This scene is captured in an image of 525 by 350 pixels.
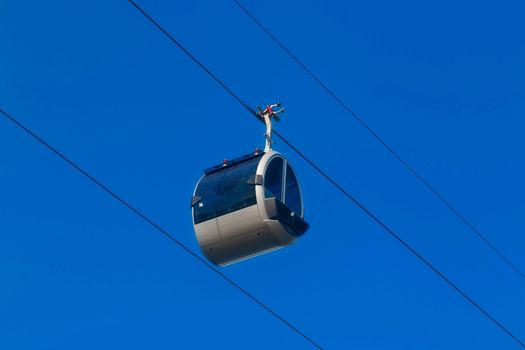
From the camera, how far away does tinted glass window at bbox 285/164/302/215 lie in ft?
84.8

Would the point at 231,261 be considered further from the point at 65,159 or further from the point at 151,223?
the point at 65,159

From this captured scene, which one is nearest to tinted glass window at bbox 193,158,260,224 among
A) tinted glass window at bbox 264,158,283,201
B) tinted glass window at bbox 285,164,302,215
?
tinted glass window at bbox 264,158,283,201

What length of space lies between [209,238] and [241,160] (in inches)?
74.9

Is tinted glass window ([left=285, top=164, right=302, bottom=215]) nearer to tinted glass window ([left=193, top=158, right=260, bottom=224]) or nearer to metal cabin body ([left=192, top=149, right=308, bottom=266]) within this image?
metal cabin body ([left=192, top=149, right=308, bottom=266])

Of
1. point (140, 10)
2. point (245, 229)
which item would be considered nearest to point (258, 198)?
point (245, 229)

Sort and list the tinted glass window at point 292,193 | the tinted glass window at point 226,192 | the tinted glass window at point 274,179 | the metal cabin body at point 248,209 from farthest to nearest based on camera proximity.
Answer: the tinted glass window at point 292,193 < the tinted glass window at point 274,179 < the tinted glass window at point 226,192 < the metal cabin body at point 248,209

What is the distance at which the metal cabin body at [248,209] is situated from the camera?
24703 mm

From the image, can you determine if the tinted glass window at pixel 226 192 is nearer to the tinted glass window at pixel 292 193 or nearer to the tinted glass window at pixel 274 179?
the tinted glass window at pixel 274 179

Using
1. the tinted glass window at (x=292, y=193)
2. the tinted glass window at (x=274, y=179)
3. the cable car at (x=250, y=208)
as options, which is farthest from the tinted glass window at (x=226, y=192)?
the tinted glass window at (x=292, y=193)

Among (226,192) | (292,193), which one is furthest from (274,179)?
(226,192)

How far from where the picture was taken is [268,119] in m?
25.6

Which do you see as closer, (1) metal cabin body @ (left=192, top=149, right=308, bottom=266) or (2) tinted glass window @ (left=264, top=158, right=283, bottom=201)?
(1) metal cabin body @ (left=192, top=149, right=308, bottom=266)

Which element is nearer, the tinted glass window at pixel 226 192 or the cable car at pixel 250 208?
the cable car at pixel 250 208

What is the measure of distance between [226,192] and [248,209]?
78cm
